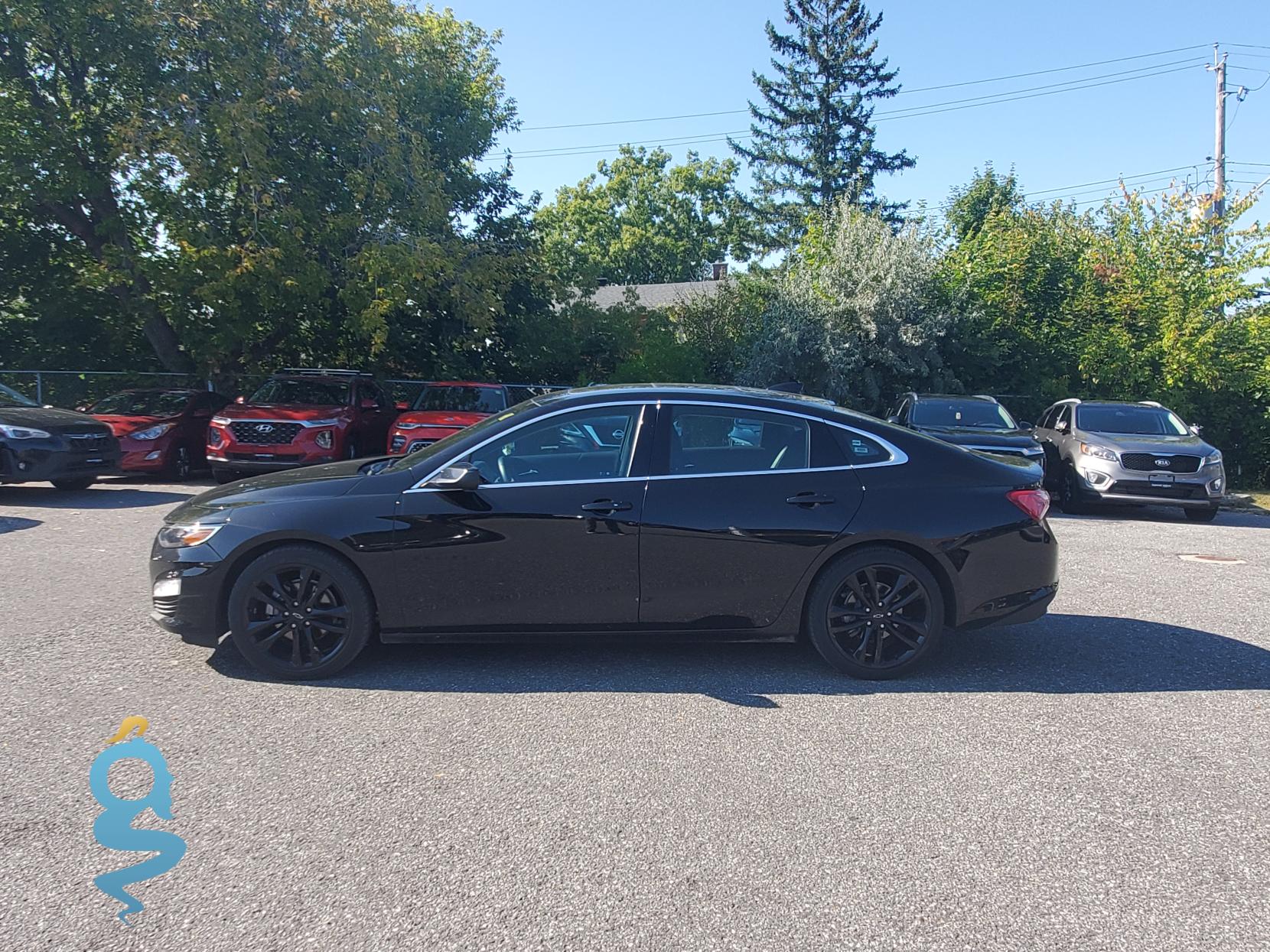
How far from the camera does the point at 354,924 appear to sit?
115 inches

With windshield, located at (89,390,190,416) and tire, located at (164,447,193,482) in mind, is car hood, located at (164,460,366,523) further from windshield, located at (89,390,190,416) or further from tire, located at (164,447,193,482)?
windshield, located at (89,390,190,416)

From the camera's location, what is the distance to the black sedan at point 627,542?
5.02 metres

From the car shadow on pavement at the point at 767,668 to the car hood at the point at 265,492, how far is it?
885 mm

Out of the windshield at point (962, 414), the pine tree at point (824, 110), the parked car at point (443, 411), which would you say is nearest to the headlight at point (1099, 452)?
the windshield at point (962, 414)

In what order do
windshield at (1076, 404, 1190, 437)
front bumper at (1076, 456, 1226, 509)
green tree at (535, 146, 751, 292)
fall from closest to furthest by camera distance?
1. front bumper at (1076, 456, 1226, 509)
2. windshield at (1076, 404, 1190, 437)
3. green tree at (535, 146, 751, 292)

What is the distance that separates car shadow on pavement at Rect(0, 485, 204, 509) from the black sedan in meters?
7.35

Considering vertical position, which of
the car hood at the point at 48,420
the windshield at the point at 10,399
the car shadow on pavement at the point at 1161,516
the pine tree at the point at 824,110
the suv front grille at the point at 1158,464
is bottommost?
the car shadow on pavement at the point at 1161,516

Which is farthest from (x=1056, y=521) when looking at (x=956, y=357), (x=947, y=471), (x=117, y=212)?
(x=117, y=212)

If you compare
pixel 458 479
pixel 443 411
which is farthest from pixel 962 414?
pixel 458 479

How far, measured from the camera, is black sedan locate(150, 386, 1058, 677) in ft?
16.5

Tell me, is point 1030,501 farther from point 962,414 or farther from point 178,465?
point 178,465

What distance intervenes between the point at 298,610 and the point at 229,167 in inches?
523

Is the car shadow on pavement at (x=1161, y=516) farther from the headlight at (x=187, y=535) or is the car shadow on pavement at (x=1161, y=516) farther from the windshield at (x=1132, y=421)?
the headlight at (x=187, y=535)

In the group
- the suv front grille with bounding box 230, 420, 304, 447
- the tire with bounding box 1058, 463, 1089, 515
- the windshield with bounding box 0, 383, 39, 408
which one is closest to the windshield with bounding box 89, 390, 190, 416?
the windshield with bounding box 0, 383, 39, 408
